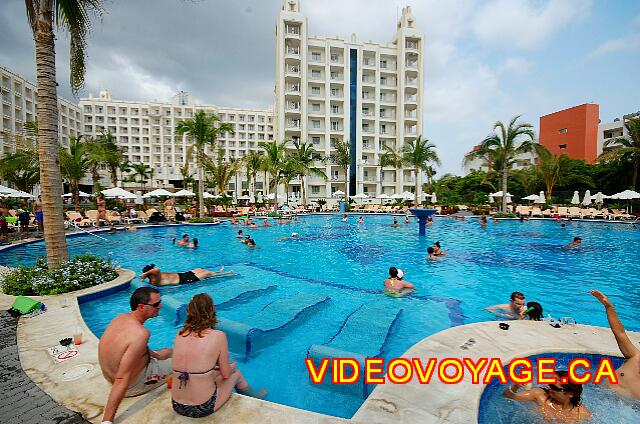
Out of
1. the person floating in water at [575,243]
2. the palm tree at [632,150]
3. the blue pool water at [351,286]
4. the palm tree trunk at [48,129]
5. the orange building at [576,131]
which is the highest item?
the orange building at [576,131]

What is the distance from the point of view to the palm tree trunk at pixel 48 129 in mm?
6824

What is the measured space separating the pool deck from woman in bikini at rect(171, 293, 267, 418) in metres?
0.14

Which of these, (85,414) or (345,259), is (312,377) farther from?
(345,259)

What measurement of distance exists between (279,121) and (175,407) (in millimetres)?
49054

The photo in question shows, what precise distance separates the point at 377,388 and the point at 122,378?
8.04ft

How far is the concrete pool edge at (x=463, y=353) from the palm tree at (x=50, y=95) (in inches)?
310

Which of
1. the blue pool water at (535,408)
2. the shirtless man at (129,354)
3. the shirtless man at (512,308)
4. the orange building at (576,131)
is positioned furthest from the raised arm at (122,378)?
the orange building at (576,131)

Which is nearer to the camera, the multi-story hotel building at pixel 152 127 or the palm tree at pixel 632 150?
the palm tree at pixel 632 150

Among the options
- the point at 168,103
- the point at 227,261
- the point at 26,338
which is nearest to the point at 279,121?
the point at 227,261

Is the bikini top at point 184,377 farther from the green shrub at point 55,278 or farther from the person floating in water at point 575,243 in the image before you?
the person floating in water at point 575,243

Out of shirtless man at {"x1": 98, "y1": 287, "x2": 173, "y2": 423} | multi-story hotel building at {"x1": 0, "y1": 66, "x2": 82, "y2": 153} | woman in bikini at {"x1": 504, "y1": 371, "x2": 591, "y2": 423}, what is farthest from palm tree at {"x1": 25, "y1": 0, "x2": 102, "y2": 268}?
multi-story hotel building at {"x1": 0, "y1": 66, "x2": 82, "y2": 153}

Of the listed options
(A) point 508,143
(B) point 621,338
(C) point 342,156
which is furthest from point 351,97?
(B) point 621,338

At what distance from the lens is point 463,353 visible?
3994 millimetres

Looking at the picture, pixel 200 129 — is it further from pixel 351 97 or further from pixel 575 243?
pixel 351 97
